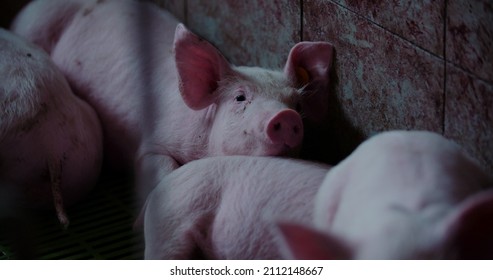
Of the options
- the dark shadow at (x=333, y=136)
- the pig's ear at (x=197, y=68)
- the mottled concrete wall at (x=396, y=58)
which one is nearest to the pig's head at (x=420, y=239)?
the mottled concrete wall at (x=396, y=58)

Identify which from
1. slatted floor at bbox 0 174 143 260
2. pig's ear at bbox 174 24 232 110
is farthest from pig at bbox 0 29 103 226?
pig's ear at bbox 174 24 232 110

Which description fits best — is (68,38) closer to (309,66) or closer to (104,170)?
(104,170)

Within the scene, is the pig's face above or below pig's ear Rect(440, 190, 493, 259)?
below

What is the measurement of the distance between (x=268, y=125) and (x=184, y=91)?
334mm

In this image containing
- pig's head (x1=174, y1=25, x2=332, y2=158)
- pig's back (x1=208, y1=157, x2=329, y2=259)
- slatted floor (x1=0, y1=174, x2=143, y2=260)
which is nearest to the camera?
pig's back (x1=208, y1=157, x2=329, y2=259)

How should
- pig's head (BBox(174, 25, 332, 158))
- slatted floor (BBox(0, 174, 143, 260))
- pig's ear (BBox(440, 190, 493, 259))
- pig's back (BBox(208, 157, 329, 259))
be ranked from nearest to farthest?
pig's ear (BBox(440, 190, 493, 259)) < pig's back (BBox(208, 157, 329, 259)) < slatted floor (BBox(0, 174, 143, 260)) < pig's head (BBox(174, 25, 332, 158))

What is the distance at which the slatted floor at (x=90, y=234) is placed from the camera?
6.57ft

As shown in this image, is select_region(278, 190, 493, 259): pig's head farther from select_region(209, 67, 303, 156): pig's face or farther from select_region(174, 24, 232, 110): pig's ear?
select_region(174, 24, 232, 110): pig's ear

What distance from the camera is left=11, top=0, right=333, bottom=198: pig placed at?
2158mm

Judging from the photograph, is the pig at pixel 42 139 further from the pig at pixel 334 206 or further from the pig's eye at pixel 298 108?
the pig's eye at pixel 298 108

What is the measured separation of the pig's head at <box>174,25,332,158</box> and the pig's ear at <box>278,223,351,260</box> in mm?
689

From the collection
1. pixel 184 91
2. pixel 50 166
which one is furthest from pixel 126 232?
pixel 184 91

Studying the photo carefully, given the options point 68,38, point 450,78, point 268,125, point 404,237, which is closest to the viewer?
point 404,237
